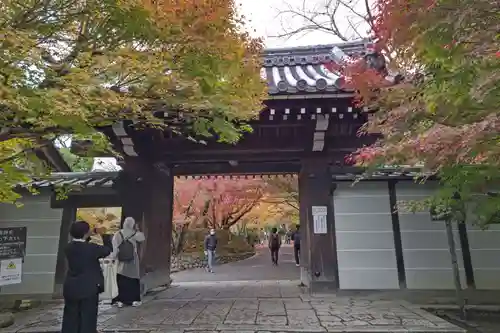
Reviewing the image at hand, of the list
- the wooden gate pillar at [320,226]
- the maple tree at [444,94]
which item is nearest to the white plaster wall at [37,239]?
the wooden gate pillar at [320,226]

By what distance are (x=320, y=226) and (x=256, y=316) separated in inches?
107

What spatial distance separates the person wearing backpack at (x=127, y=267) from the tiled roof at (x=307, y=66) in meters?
3.81

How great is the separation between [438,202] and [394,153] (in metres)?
1.79

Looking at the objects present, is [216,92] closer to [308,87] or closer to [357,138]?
[308,87]

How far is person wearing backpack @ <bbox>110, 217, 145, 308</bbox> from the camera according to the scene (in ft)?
22.2

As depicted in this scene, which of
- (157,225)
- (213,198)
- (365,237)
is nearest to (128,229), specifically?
(157,225)

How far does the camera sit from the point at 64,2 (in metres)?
3.27

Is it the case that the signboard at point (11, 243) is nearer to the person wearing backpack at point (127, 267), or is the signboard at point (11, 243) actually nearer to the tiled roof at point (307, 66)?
the person wearing backpack at point (127, 267)

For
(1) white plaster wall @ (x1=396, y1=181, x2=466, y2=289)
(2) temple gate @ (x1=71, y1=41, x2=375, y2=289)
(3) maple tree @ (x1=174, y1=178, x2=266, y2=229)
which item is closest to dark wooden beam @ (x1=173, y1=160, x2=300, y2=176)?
(2) temple gate @ (x1=71, y1=41, x2=375, y2=289)

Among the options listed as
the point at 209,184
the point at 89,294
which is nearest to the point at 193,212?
the point at 209,184

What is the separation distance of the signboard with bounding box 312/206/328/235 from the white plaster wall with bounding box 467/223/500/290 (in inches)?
122

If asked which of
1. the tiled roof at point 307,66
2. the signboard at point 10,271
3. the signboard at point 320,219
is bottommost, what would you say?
the signboard at point 10,271

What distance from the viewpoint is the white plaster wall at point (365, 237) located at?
766 centimetres

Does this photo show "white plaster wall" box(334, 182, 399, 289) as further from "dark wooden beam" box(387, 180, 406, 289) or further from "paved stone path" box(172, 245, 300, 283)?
"paved stone path" box(172, 245, 300, 283)
